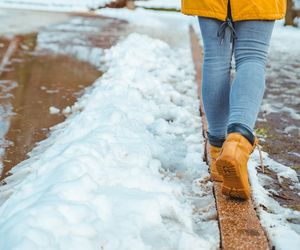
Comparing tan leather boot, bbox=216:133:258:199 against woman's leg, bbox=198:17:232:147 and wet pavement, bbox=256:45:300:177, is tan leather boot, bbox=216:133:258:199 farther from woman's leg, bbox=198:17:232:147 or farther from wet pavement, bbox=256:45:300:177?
wet pavement, bbox=256:45:300:177

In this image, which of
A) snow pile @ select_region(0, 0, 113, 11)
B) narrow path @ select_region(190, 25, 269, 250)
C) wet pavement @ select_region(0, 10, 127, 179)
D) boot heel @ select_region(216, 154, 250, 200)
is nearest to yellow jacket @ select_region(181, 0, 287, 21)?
boot heel @ select_region(216, 154, 250, 200)

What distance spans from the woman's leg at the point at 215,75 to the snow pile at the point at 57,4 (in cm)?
1272

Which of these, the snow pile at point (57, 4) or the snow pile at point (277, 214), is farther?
the snow pile at point (57, 4)

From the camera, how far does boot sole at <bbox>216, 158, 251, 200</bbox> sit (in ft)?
6.02

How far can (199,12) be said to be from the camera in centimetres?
Result: 203

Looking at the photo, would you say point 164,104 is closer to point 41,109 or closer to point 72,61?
point 41,109

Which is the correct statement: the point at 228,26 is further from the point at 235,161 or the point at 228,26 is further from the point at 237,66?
the point at 235,161

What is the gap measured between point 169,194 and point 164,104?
1.80m

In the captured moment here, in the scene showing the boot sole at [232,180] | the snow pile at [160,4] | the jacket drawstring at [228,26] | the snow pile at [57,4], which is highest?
the jacket drawstring at [228,26]

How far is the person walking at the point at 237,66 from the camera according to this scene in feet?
6.23

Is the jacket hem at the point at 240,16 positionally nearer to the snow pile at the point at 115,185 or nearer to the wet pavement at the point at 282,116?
the snow pile at the point at 115,185

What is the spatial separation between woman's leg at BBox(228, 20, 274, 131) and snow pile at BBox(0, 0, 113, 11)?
42.2 feet

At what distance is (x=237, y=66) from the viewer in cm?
211

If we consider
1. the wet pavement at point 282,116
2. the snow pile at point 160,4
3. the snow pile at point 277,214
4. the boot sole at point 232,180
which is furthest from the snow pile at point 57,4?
the boot sole at point 232,180
